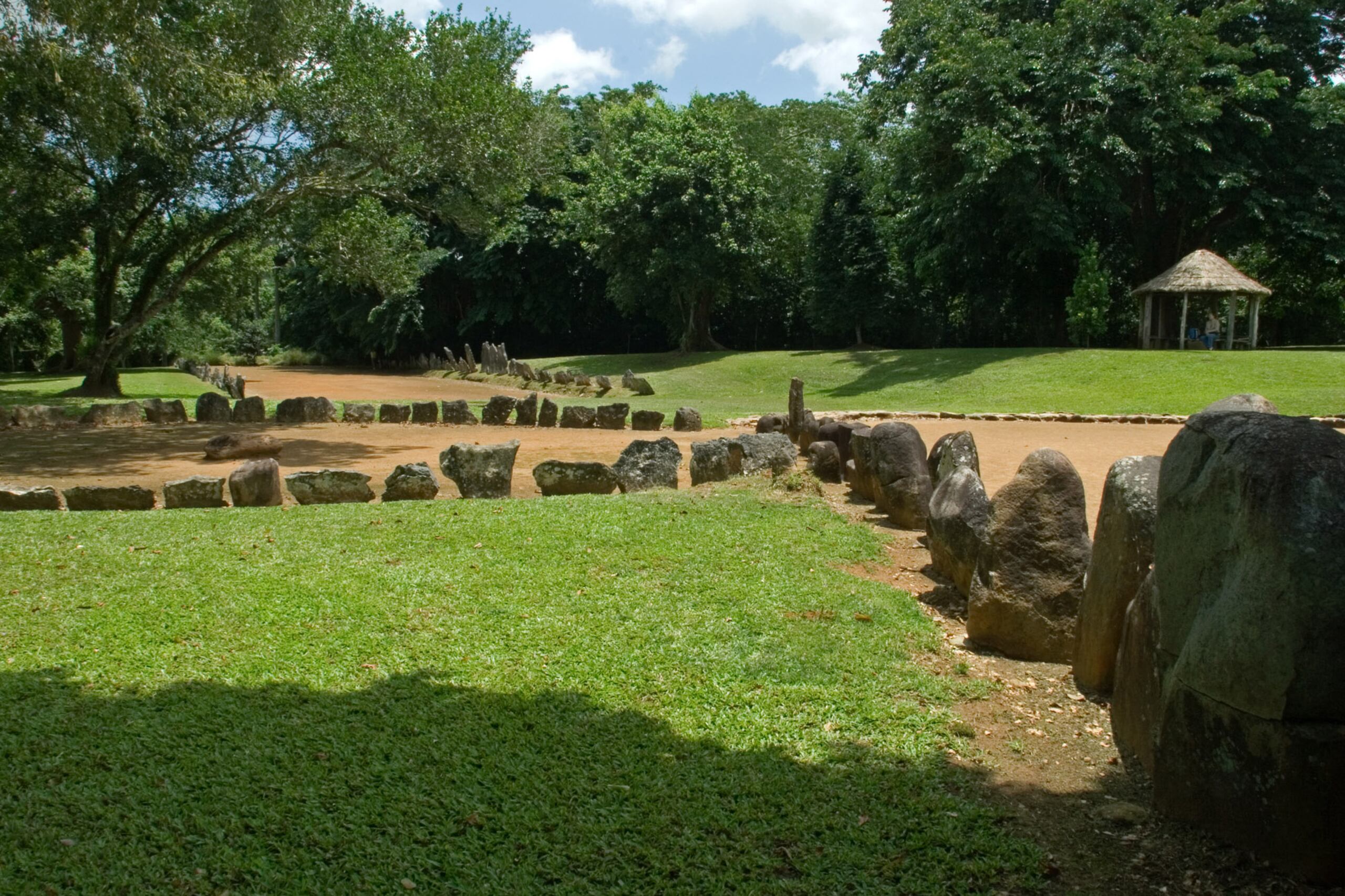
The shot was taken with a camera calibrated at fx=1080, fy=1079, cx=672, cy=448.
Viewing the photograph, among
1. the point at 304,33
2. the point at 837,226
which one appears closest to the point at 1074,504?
the point at 304,33

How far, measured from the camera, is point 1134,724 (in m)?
4.34

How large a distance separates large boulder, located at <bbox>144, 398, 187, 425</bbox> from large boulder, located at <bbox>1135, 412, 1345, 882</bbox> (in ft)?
55.4

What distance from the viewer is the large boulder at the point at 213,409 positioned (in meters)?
18.0

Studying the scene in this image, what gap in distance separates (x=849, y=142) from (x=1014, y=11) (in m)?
7.64

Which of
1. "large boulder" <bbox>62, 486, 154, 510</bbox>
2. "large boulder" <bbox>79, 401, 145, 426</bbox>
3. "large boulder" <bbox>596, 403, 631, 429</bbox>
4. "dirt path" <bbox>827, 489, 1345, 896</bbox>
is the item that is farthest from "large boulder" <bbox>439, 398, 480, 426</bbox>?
Answer: "dirt path" <bbox>827, 489, 1345, 896</bbox>

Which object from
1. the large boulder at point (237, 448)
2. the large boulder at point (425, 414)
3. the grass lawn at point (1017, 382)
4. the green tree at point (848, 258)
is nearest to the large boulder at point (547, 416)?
the large boulder at point (425, 414)

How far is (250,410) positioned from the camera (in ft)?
59.9

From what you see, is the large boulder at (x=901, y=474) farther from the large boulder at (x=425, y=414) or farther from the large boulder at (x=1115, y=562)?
the large boulder at (x=425, y=414)

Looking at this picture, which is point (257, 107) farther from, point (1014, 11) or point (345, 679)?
point (1014, 11)

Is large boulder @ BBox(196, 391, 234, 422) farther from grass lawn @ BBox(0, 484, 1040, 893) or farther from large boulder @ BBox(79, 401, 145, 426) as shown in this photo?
grass lawn @ BBox(0, 484, 1040, 893)

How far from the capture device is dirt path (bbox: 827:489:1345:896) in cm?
346

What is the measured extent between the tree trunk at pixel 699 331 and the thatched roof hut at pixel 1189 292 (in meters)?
14.5

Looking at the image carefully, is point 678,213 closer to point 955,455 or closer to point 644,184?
point 644,184

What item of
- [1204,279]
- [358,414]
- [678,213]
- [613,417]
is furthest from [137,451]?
[1204,279]
